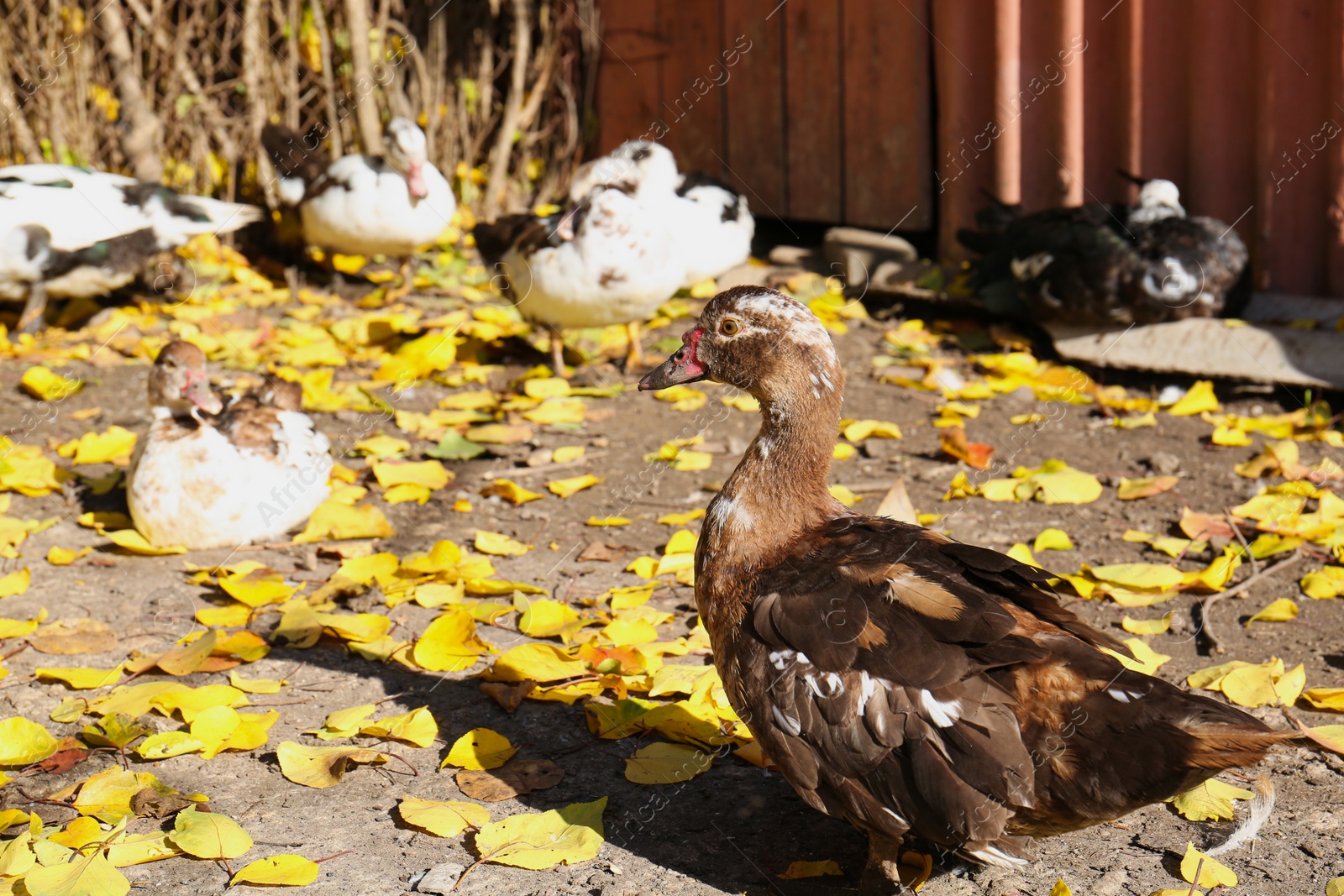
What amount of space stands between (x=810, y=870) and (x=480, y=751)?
83cm

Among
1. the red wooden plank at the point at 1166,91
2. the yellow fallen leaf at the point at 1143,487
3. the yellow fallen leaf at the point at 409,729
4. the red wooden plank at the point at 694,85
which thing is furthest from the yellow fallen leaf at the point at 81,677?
the red wooden plank at the point at 694,85

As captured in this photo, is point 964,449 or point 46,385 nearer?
point 964,449

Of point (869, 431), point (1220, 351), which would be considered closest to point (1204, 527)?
point (869, 431)

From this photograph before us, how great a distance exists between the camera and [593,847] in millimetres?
2439

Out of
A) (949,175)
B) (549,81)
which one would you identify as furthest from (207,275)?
(949,175)

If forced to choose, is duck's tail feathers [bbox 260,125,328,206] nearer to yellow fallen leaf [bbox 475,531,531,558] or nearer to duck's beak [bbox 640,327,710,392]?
yellow fallen leaf [bbox 475,531,531,558]

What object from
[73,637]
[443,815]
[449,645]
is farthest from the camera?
[73,637]

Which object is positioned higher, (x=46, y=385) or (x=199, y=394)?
(x=199, y=394)

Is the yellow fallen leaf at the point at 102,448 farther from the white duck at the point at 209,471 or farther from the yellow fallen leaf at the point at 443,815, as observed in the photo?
the yellow fallen leaf at the point at 443,815

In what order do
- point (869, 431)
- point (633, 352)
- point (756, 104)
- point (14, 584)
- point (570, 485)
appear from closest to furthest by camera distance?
point (14, 584)
point (570, 485)
point (869, 431)
point (633, 352)
point (756, 104)

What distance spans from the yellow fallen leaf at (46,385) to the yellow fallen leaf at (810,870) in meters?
4.51

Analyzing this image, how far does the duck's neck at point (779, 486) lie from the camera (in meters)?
2.55

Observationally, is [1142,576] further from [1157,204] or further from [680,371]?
[1157,204]

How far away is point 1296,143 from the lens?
5164mm
